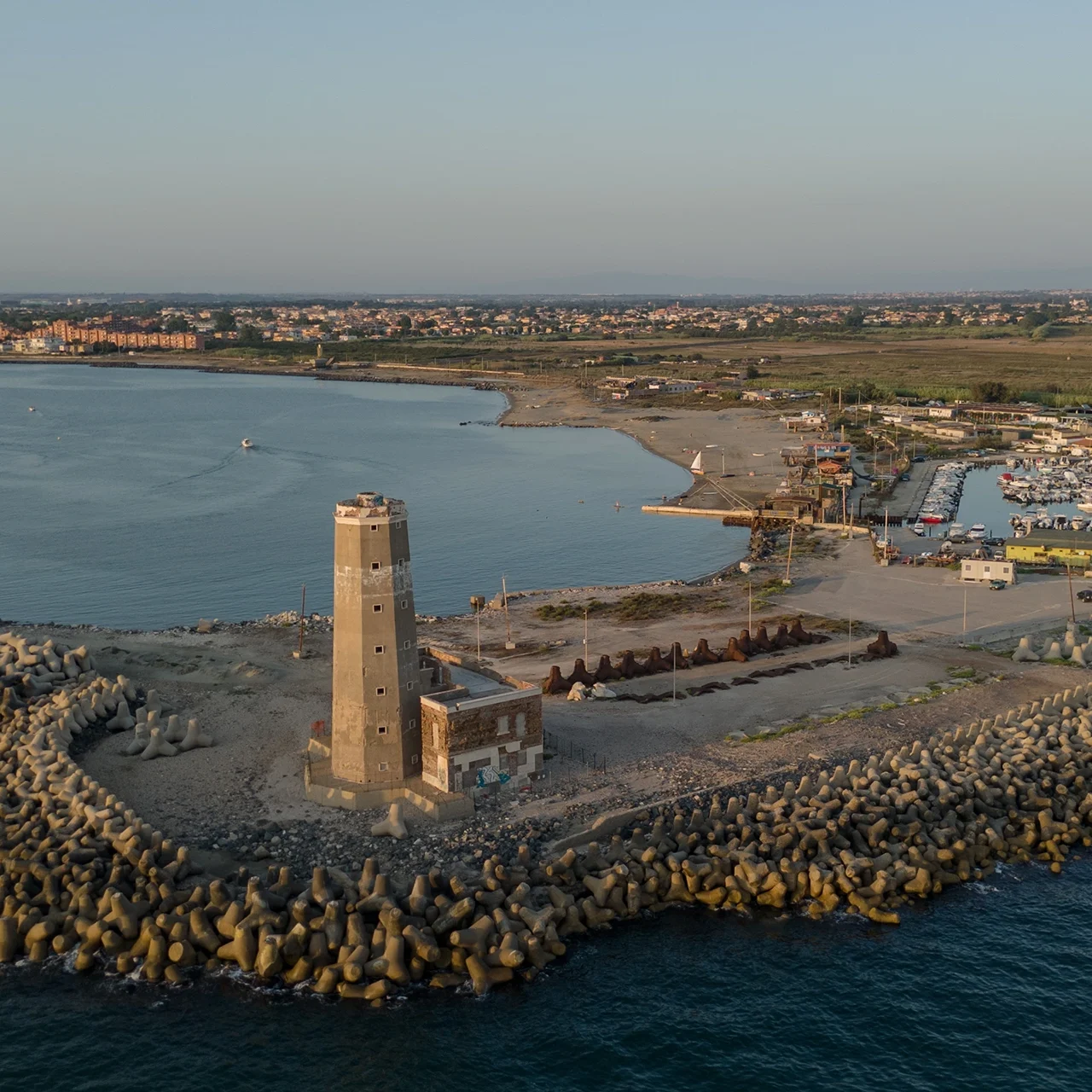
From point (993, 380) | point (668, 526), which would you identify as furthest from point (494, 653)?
point (993, 380)

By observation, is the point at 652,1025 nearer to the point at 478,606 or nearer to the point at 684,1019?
the point at 684,1019

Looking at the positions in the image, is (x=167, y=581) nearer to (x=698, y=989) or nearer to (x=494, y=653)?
(x=494, y=653)

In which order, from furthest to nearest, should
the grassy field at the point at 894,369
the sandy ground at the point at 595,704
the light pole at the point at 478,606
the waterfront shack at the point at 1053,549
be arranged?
the grassy field at the point at 894,369
the waterfront shack at the point at 1053,549
the light pole at the point at 478,606
the sandy ground at the point at 595,704

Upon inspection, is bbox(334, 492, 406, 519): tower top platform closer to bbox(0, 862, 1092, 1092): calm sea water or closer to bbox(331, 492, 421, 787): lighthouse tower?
bbox(331, 492, 421, 787): lighthouse tower

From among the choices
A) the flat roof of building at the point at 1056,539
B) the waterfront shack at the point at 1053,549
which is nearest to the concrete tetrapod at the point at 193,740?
the waterfront shack at the point at 1053,549

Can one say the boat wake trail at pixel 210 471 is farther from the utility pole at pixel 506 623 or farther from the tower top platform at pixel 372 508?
the tower top platform at pixel 372 508

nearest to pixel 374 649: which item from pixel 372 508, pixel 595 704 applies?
pixel 372 508

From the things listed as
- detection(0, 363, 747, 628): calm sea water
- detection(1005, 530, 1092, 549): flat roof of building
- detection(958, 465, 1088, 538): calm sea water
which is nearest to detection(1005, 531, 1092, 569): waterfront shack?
detection(1005, 530, 1092, 549): flat roof of building
